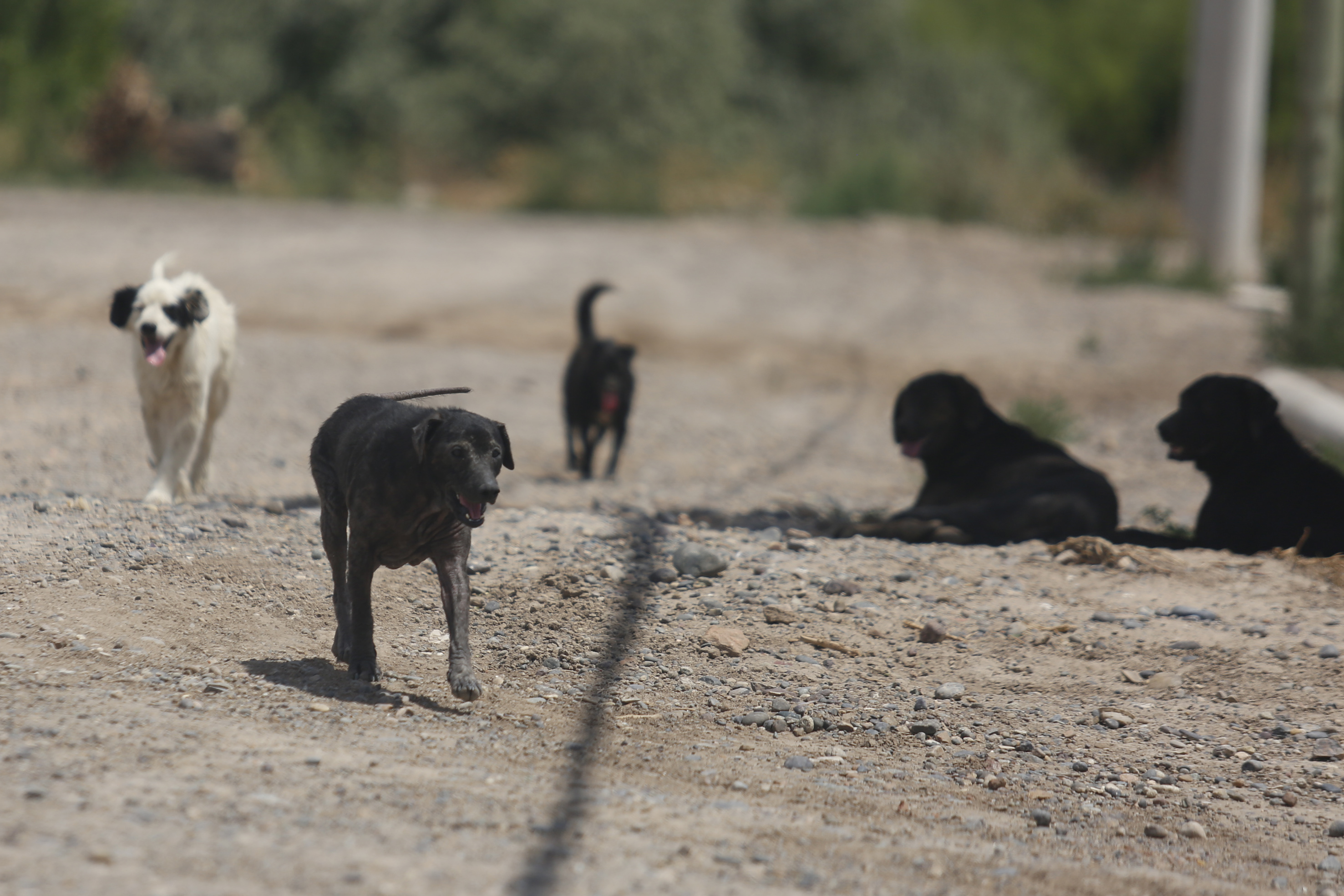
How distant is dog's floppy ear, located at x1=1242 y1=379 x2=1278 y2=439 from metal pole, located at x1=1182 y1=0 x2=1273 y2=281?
33.9ft

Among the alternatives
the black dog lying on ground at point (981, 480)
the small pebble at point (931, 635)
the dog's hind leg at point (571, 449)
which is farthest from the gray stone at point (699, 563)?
the dog's hind leg at point (571, 449)

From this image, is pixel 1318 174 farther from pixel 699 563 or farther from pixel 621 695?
pixel 621 695

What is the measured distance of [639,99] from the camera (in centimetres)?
2478

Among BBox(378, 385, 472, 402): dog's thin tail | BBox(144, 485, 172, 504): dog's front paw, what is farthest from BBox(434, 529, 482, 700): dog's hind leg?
BBox(144, 485, 172, 504): dog's front paw

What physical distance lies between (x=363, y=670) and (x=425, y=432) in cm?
93

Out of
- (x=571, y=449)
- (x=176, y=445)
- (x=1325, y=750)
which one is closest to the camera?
(x=1325, y=750)

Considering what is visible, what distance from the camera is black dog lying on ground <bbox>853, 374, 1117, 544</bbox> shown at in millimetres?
6629

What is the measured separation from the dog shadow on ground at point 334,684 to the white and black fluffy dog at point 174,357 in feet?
5.99

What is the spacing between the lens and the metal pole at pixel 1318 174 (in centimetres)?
1134

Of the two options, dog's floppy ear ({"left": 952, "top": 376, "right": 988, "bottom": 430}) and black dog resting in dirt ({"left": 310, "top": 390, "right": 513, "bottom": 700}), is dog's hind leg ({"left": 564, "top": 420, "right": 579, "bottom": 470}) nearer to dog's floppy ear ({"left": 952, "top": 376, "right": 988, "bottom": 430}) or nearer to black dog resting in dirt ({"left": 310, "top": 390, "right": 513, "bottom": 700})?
dog's floppy ear ({"left": 952, "top": 376, "right": 988, "bottom": 430})

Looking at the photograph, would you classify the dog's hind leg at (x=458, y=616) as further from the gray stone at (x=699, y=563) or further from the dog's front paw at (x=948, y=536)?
the dog's front paw at (x=948, y=536)

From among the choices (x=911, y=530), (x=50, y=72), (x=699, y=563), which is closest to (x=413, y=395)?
(x=699, y=563)

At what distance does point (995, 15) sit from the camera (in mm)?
33344

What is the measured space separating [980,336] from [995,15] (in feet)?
73.6
